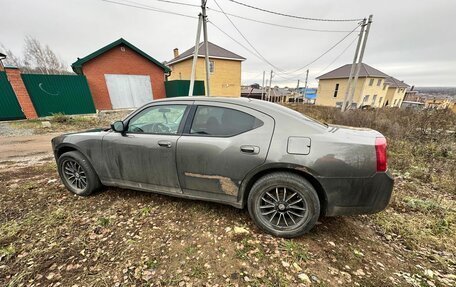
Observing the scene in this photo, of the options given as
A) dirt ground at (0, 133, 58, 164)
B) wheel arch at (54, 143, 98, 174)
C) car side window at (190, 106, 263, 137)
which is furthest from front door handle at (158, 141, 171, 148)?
dirt ground at (0, 133, 58, 164)

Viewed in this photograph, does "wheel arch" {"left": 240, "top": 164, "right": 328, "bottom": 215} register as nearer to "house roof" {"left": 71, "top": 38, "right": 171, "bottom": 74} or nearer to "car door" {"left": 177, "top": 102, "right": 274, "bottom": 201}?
"car door" {"left": 177, "top": 102, "right": 274, "bottom": 201}

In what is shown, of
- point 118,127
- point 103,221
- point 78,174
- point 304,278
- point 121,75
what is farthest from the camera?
point 121,75

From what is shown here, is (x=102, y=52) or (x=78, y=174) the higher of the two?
(x=102, y=52)

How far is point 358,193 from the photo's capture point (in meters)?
1.97

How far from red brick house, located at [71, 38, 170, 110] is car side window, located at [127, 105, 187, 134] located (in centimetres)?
1216

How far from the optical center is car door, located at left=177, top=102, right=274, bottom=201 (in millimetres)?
2158

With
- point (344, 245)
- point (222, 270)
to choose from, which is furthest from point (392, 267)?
point (222, 270)

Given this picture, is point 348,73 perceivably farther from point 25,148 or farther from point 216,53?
point 25,148

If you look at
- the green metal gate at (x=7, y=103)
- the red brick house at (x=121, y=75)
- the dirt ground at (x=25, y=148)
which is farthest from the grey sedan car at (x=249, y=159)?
the red brick house at (x=121, y=75)

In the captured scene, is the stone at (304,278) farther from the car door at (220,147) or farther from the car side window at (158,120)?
the car side window at (158,120)

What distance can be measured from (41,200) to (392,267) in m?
4.63

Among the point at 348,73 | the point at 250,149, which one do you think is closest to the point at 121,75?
the point at 250,149

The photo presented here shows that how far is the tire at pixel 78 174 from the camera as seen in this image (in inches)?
116

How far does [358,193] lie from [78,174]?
3.86 metres
